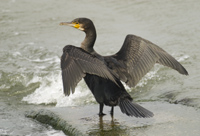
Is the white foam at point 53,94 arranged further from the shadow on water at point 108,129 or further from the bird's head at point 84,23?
the shadow on water at point 108,129

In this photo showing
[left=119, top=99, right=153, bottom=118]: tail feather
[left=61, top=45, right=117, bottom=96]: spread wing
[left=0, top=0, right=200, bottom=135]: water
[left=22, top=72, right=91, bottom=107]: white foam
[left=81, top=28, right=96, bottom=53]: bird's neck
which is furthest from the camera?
[left=22, top=72, right=91, bottom=107]: white foam

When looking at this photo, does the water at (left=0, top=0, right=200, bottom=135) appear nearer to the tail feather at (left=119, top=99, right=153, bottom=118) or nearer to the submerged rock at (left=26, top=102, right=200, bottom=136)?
the submerged rock at (left=26, top=102, right=200, bottom=136)

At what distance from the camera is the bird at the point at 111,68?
4414mm

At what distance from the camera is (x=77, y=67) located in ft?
14.5

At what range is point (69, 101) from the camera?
7.08 meters

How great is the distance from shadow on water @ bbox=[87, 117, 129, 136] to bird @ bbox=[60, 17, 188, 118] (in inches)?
7.7

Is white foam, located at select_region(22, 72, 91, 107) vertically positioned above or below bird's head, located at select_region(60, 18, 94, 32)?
below

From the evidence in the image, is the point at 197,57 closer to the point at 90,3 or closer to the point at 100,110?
the point at 100,110

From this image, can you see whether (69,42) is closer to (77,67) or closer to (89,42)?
(89,42)

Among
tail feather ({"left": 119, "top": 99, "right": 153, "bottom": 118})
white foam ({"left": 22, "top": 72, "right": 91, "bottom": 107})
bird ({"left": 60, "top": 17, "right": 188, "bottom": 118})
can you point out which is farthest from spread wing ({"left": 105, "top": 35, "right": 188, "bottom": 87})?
white foam ({"left": 22, "top": 72, "right": 91, "bottom": 107})

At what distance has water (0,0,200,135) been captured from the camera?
664 cm

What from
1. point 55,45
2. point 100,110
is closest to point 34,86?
point 55,45

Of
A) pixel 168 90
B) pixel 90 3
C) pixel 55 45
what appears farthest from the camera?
pixel 90 3

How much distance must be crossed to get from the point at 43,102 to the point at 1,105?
737 millimetres
